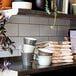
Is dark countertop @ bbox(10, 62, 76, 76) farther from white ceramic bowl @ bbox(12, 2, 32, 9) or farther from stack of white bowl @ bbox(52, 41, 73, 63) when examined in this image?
white ceramic bowl @ bbox(12, 2, 32, 9)

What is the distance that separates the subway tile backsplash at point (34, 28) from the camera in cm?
169

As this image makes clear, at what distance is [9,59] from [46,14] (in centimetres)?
45

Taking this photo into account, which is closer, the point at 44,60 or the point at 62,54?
the point at 44,60

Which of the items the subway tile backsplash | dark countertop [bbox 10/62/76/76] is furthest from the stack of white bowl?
the subway tile backsplash

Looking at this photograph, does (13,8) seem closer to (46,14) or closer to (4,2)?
(4,2)

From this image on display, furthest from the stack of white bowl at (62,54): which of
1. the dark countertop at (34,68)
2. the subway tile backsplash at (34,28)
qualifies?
the subway tile backsplash at (34,28)

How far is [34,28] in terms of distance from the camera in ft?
6.02

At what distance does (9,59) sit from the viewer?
161 centimetres

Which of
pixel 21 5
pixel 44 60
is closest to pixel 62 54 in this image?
pixel 44 60

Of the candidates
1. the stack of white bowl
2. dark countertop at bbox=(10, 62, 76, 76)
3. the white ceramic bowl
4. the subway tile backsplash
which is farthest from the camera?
the subway tile backsplash

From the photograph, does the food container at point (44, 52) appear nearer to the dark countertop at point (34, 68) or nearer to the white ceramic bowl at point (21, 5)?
the dark countertop at point (34, 68)

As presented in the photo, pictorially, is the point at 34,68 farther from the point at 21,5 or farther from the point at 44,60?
the point at 21,5

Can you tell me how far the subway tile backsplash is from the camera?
169 cm

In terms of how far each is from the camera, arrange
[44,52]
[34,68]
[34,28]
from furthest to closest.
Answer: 1. [34,28]
2. [44,52]
3. [34,68]
